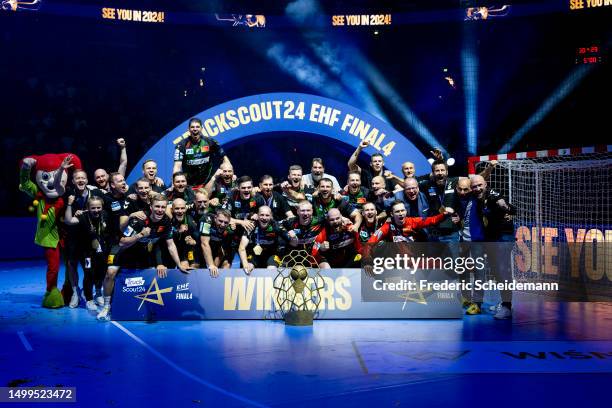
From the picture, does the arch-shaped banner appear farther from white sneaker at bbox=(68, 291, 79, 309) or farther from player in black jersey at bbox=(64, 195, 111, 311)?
white sneaker at bbox=(68, 291, 79, 309)

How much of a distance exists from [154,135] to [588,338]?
58.6 feet

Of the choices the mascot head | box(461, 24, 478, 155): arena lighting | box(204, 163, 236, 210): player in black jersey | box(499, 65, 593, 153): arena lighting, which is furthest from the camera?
box(461, 24, 478, 155): arena lighting

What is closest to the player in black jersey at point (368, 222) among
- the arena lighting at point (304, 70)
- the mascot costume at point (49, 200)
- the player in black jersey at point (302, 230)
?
the player in black jersey at point (302, 230)

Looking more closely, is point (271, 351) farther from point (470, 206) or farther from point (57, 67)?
point (57, 67)

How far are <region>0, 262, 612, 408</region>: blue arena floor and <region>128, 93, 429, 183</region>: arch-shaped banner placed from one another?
3308 millimetres

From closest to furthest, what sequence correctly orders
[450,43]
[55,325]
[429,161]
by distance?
[55,325], [429,161], [450,43]

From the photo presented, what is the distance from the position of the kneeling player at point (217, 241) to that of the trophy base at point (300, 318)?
44.2 inches

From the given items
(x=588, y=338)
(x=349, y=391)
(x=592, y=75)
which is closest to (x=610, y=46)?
(x=592, y=75)

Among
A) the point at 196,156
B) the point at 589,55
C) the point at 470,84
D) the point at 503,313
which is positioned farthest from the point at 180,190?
the point at 589,55

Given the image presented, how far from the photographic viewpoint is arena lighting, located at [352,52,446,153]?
22.8m

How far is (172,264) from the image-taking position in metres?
8.77

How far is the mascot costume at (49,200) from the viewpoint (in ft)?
30.0

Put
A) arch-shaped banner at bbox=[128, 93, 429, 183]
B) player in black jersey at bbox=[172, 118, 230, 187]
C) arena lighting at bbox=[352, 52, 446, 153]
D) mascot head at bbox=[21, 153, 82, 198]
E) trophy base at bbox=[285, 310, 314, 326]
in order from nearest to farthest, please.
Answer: trophy base at bbox=[285, 310, 314, 326] → mascot head at bbox=[21, 153, 82, 198] → player in black jersey at bbox=[172, 118, 230, 187] → arch-shaped banner at bbox=[128, 93, 429, 183] → arena lighting at bbox=[352, 52, 446, 153]

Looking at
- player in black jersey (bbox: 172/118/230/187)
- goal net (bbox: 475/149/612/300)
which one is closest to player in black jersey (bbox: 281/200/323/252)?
player in black jersey (bbox: 172/118/230/187)
